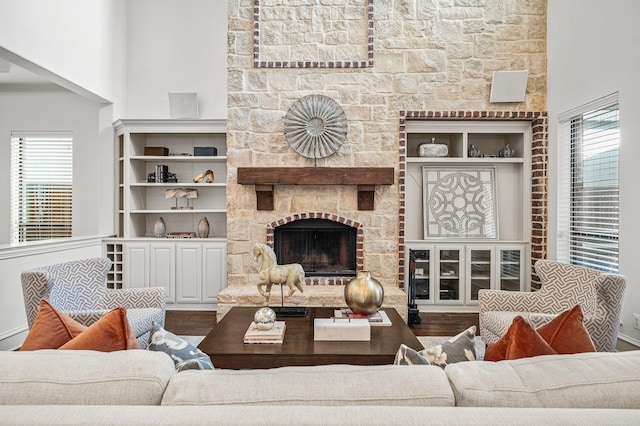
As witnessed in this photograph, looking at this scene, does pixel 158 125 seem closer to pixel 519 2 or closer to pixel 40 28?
pixel 40 28

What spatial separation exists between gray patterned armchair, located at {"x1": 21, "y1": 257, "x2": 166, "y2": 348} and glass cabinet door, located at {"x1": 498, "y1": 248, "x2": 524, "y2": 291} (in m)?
3.52

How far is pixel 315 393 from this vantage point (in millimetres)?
921

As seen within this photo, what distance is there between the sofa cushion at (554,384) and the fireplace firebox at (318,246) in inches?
146

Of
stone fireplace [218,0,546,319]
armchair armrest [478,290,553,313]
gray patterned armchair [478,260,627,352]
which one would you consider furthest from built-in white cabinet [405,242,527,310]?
armchair armrest [478,290,553,313]

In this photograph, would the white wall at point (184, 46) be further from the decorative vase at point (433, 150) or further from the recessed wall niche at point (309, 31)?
the decorative vase at point (433, 150)

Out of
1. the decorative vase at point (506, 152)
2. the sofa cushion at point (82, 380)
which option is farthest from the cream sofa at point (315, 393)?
the decorative vase at point (506, 152)

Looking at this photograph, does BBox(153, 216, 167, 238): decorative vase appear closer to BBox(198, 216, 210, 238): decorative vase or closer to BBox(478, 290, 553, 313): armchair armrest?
BBox(198, 216, 210, 238): decorative vase

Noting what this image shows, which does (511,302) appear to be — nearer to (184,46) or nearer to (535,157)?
(535,157)

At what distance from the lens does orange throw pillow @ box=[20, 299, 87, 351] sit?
1.34 m

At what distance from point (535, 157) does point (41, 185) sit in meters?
6.12

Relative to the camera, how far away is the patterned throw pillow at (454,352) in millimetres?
1319

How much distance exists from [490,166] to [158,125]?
3.85 metres

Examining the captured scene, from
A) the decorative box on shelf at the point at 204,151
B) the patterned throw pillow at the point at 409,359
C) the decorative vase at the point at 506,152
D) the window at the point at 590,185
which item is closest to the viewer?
the patterned throw pillow at the point at 409,359

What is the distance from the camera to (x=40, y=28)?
383cm
